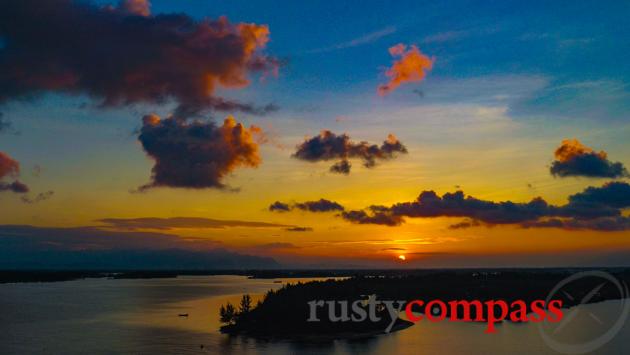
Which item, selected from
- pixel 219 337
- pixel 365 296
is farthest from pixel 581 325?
pixel 219 337

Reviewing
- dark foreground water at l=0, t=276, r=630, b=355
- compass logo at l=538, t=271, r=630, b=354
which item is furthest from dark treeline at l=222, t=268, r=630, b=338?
dark foreground water at l=0, t=276, r=630, b=355

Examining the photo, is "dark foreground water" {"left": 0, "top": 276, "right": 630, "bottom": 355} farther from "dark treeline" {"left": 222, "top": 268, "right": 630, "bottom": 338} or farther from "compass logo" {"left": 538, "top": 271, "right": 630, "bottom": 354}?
"dark treeline" {"left": 222, "top": 268, "right": 630, "bottom": 338}

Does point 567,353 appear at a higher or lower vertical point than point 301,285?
lower

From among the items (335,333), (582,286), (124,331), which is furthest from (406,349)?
(582,286)

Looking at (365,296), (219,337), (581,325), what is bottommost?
(581,325)

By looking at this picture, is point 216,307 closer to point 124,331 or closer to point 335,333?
point 124,331

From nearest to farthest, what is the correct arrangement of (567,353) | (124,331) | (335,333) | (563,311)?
(567,353)
(335,333)
(124,331)
(563,311)

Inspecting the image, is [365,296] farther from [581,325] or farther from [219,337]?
[219,337]

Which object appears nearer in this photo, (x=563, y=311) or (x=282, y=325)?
(x=282, y=325)

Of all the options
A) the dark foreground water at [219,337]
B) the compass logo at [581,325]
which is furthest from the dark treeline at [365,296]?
the dark foreground water at [219,337]
